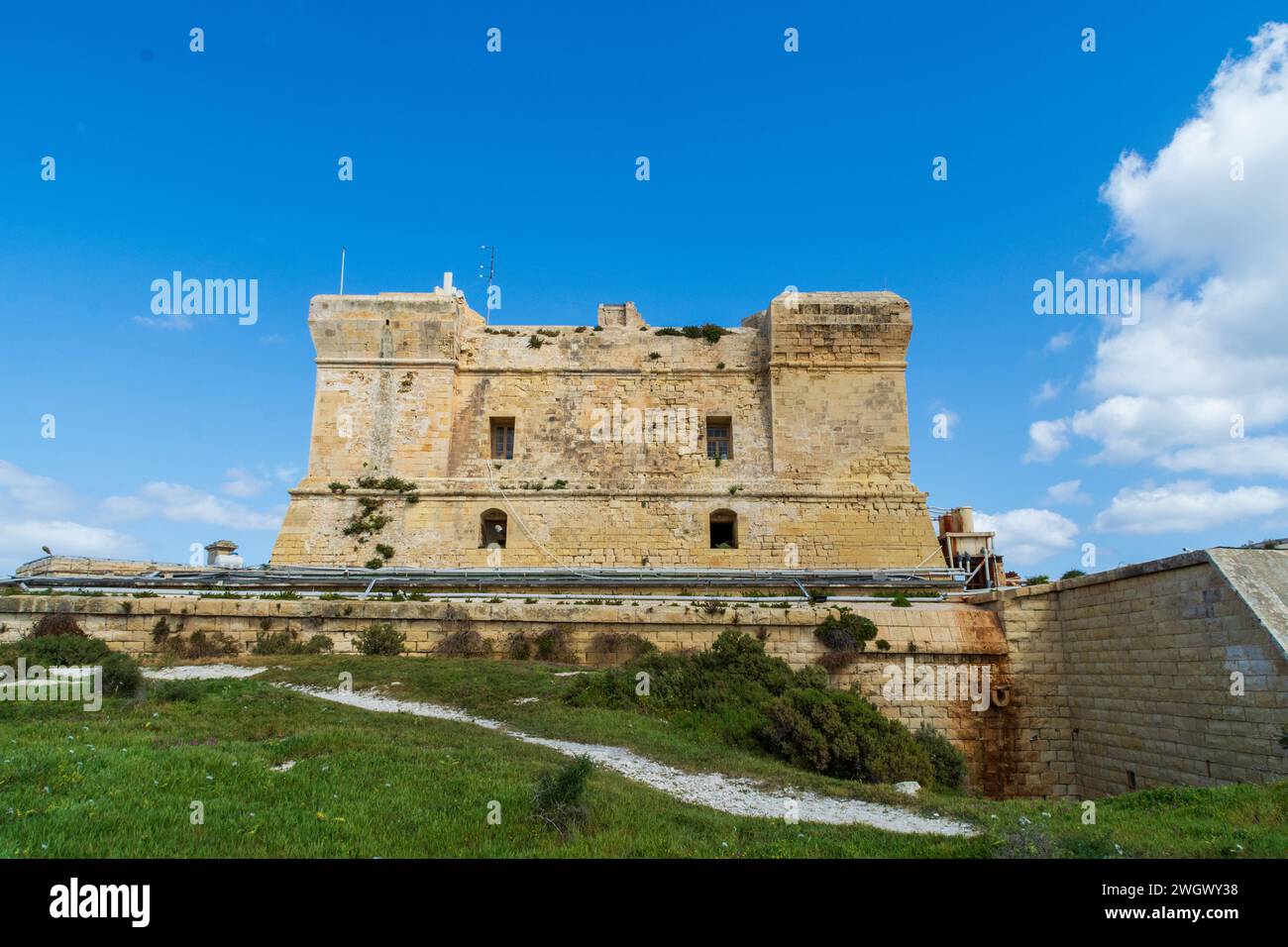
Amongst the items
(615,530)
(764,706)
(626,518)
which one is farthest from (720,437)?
(764,706)

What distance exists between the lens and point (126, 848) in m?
4.63

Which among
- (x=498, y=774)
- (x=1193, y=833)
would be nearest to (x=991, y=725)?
(x=1193, y=833)

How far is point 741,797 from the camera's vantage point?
298 inches

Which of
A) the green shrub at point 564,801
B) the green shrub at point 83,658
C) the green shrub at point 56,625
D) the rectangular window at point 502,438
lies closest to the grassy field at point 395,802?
the green shrub at point 564,801

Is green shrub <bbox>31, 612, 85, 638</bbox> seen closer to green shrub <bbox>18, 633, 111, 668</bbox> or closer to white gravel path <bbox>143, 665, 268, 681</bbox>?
green shrub <bbox>18, 633, 111, 668</bbox>

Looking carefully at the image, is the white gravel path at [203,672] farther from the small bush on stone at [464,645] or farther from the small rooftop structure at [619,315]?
the small rooftop structure at [619,315]

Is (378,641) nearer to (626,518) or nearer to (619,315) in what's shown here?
(626,518)

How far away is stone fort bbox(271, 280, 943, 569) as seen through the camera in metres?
20.8

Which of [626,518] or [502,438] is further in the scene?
[502,438]

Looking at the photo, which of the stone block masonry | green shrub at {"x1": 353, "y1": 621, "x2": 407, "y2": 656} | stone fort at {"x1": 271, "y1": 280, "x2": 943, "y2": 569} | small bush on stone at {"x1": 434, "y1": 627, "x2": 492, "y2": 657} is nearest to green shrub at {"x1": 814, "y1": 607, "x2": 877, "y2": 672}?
the stone block masonry

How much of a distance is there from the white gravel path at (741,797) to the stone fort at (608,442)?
36.8 ft

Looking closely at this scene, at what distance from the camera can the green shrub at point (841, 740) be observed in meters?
9.91

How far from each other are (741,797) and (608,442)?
15.3 meters
